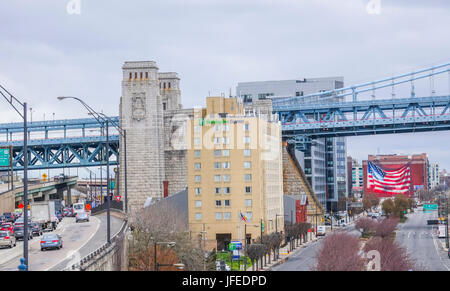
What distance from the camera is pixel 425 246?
108 m

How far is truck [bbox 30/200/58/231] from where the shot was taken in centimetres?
7081

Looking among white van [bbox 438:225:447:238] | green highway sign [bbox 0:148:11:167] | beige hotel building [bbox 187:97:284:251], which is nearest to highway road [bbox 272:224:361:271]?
beige hotel building [bbox 187:97:284:251]

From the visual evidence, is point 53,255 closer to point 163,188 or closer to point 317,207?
point 163,188

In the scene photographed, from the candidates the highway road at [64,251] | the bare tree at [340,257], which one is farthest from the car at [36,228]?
the bare tree at [340,257]

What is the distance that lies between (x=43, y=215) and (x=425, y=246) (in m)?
53.6

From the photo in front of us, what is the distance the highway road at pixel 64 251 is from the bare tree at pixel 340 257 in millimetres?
15980

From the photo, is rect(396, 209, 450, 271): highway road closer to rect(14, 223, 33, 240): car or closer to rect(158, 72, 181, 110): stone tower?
rect(14, 223, 33, 240): car

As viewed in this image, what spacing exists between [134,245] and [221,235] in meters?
35.6

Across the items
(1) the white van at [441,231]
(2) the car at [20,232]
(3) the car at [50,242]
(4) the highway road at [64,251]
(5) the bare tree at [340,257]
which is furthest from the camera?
(1) the white van at [441,231]

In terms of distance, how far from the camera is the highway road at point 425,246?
81.9 meters

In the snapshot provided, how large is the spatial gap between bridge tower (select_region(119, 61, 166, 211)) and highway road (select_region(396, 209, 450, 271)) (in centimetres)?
3218

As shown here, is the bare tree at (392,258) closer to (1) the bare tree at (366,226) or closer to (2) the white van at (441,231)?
(1) the bare tree at (366,226)

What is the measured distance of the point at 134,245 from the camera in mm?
61938
